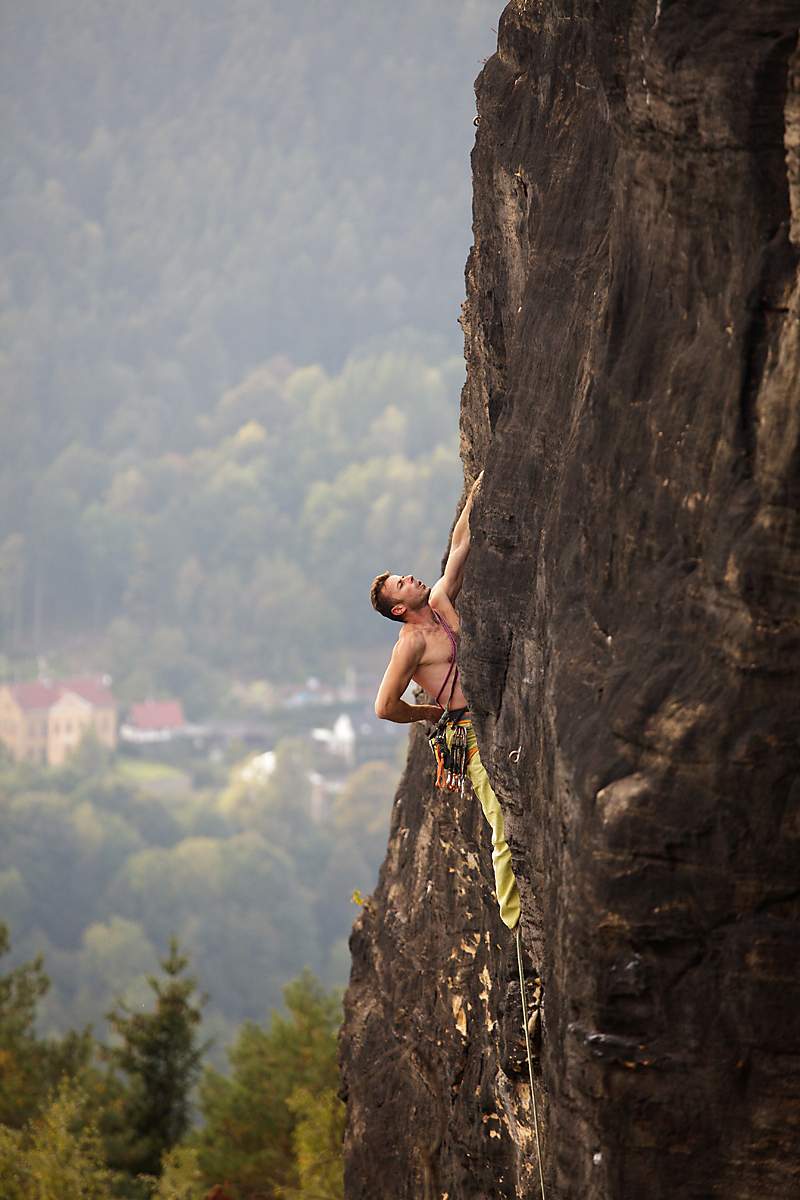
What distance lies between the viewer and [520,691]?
5.00 m

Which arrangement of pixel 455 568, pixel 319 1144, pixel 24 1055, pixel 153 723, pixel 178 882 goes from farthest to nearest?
pixel 153 723
pixel 178 882
pixel 24 1055
pixel 319 1144
pixel 455 568

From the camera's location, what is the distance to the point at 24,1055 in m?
22.3

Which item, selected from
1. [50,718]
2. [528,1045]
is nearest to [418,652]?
[528,1045]

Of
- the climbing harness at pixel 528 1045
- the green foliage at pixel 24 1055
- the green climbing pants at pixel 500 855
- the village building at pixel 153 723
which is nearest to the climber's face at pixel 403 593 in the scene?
the green climbing pants at pixel 500 855

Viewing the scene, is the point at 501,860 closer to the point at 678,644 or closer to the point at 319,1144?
the point at 678,644

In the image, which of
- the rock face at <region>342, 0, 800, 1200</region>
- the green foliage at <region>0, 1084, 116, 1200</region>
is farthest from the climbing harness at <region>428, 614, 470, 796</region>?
the green foliage at <region>0, 1084, 116, 1200</region>

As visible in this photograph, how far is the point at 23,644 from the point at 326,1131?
88704 millimetres

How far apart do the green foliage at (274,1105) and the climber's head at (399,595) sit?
42.7 feet

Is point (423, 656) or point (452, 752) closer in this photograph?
point (452, 752)

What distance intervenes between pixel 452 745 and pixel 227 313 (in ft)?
461

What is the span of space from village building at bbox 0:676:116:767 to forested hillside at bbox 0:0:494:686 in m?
10.9

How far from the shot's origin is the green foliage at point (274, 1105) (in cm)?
1773

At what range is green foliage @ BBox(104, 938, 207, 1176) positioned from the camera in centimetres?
2012

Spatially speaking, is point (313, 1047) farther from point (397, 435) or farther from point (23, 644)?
point (397, 435)
